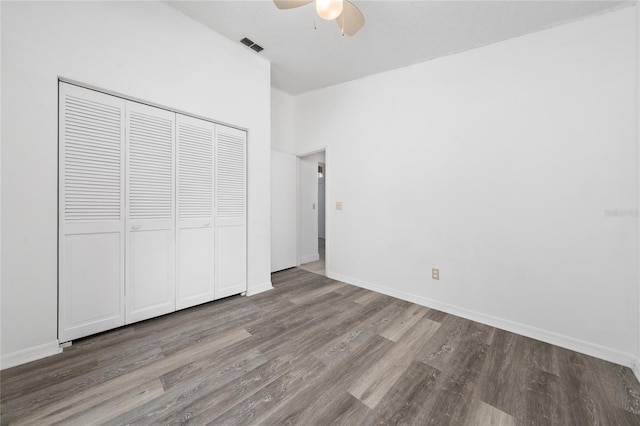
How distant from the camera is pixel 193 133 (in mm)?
2564

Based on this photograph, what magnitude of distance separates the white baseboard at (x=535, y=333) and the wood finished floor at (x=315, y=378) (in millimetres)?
90

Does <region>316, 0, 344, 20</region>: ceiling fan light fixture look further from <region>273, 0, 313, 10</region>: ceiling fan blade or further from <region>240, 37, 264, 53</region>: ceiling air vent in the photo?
<region>240, 37, 264, 53</region>: ceiling air vent

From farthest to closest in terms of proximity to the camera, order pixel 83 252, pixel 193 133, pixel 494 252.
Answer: pixel 193 133 < pixel 494 252 < pixel 83 252

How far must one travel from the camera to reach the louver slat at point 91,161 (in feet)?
6.21

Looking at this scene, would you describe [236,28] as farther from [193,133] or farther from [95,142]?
[95,142]

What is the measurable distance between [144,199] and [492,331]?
3.56 metres

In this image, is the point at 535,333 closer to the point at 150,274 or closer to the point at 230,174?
the point at 230,174

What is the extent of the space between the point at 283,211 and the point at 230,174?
1.45m

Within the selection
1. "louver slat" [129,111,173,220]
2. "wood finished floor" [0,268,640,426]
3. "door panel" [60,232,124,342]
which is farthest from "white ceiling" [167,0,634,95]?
"wood finished floor" [0,268,640,426]

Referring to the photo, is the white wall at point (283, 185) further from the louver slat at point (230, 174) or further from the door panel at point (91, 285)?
the door panel at point (91, 285)

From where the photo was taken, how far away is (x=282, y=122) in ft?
13.6

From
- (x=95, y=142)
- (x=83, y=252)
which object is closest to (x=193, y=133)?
(x=95, y=142)

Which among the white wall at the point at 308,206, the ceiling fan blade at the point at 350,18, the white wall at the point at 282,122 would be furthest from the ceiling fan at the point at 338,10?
the white wall at the point at 308,206

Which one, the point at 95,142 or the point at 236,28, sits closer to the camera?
the point at 95,142
